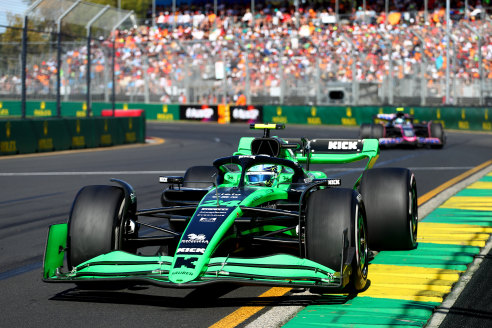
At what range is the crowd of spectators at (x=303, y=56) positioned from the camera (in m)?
34.0

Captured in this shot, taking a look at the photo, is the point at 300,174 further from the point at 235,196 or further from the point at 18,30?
the point at 18,30

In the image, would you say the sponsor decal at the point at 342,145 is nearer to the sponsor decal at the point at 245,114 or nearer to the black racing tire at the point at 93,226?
the black racing tire at the point at 93,226

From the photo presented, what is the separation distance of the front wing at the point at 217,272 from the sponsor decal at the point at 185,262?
0.06 ft

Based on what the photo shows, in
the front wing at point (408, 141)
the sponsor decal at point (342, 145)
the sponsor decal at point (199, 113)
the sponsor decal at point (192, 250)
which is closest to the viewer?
the sponsor decal at point (192, 250)

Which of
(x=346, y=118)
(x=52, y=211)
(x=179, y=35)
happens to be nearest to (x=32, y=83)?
(x=52, y=211)

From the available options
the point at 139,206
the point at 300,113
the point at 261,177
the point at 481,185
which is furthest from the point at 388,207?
the point at 300,113

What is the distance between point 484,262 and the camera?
7141mm

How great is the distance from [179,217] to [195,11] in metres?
46.6

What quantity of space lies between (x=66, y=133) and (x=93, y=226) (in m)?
16.7

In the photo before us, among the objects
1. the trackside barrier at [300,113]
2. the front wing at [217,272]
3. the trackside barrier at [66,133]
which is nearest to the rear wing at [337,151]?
the front wing at [217,272]

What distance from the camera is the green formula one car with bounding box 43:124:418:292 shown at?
5234 millimetres

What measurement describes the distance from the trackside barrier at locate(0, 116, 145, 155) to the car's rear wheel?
14.4 meters

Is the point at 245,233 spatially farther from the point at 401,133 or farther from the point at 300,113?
the point at 300,113

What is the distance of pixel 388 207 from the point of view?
23.2 ft
